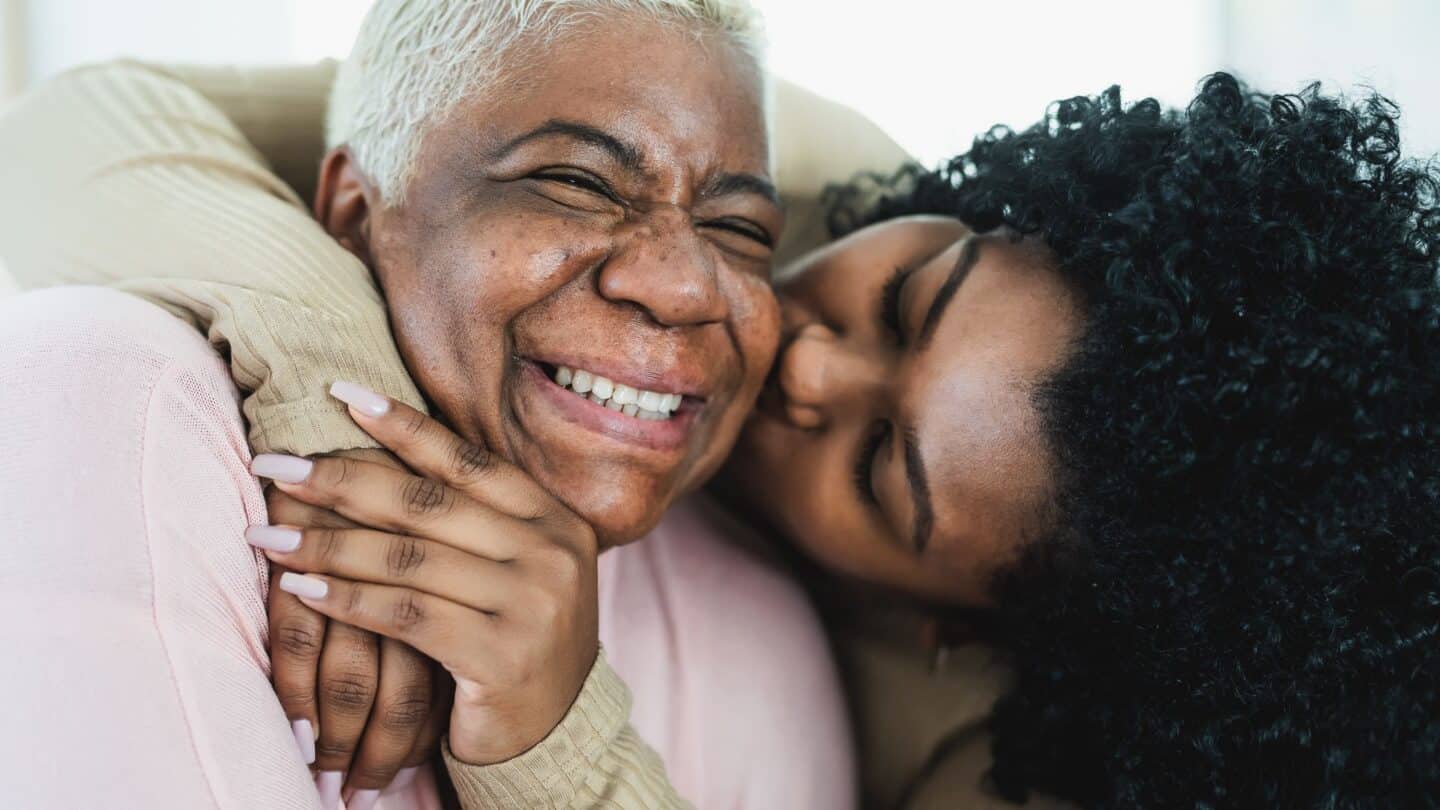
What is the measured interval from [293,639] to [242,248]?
0.44 meters

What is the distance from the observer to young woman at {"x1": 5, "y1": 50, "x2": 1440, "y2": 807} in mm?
1190

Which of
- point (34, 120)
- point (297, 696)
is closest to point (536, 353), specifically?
point (297, 696)

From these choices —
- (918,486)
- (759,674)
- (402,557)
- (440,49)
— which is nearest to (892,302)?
(918,486)

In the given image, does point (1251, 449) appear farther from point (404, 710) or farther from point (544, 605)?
point (404, 710)

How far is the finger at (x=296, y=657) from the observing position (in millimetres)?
979

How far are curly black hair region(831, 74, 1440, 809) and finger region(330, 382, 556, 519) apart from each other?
57 cm

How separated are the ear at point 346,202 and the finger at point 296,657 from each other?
1.56 ft

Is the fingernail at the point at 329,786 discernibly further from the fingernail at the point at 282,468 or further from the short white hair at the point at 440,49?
the short white hair at the point at 440,49

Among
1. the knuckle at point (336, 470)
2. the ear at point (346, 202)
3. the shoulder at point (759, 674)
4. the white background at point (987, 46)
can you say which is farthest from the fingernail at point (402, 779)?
the white background at point (987, 46)

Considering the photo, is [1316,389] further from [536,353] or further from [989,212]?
[536,353]

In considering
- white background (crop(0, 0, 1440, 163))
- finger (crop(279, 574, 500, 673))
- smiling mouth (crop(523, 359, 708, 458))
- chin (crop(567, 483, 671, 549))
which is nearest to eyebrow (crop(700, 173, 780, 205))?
smiling mouth (crop(523, 359, 708, 458))

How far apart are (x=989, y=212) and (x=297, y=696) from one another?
0.94 metres

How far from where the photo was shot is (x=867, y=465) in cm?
145

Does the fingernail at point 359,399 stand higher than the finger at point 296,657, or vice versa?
the fingernail at point 359,399
